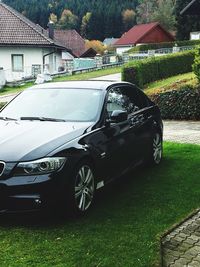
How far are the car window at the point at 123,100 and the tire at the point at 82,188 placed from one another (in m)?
1.22

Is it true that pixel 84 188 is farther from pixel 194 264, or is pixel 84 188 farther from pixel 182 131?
pixel 182 131

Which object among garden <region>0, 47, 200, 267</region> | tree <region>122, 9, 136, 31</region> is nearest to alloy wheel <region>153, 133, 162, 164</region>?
garden <region>0, 47, 200, 267</region>

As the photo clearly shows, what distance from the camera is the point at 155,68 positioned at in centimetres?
2645

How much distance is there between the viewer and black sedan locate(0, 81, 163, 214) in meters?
5.43

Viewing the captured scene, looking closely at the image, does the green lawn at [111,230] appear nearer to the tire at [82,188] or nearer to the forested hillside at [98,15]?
the tire at [82,188]

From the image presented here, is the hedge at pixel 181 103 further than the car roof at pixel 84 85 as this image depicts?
Yes

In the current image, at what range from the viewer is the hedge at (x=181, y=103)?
15.7 meters

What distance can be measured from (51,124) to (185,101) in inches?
397

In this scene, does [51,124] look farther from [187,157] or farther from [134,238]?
[187,157]

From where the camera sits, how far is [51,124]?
21.2 feet

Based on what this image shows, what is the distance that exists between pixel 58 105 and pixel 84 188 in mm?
1557

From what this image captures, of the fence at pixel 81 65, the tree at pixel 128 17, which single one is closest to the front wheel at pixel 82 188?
the fence at pixel 81 65

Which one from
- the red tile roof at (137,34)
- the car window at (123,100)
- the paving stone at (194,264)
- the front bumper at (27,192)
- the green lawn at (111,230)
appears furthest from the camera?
the red tile roof at (137,34)

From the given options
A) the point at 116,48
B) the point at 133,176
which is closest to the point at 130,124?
the point at 133,176
